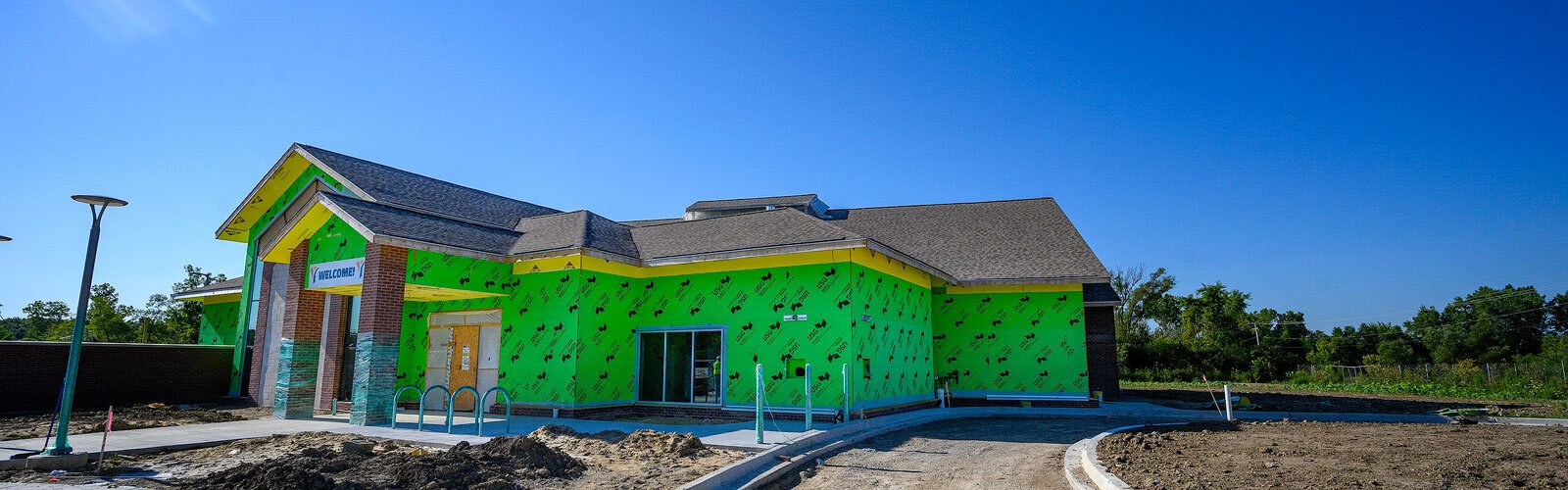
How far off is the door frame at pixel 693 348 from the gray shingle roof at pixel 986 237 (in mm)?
6149

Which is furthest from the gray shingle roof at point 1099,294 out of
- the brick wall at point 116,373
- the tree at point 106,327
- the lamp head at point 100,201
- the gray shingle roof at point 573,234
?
the tree at point 106,327

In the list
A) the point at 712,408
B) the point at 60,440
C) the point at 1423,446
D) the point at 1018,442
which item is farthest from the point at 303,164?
the point at 1423,446

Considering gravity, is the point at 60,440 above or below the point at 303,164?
below

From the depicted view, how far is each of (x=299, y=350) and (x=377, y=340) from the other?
3082mm

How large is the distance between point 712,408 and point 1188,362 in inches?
984

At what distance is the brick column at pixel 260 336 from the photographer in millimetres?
18906

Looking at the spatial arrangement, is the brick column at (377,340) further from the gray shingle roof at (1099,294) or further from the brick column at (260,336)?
the gray shingle roof at (1099,294)

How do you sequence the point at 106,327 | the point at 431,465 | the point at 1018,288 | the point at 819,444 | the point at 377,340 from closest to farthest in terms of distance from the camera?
the point at 431,465
the point at 819,444
the point at 377,340
the point at 1018,288
the point at 106,327

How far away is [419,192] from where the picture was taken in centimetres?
1798

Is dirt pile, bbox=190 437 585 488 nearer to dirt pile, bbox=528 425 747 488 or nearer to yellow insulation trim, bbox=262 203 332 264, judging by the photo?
dirt pile, bbox=528 425 747 488

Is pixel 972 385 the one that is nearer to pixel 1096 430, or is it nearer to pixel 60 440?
pixel 1096 430

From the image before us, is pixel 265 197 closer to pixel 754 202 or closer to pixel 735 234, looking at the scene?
pixel 735 234

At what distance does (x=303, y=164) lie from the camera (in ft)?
60.7

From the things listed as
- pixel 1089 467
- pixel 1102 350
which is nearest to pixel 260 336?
pixel 1089 467
